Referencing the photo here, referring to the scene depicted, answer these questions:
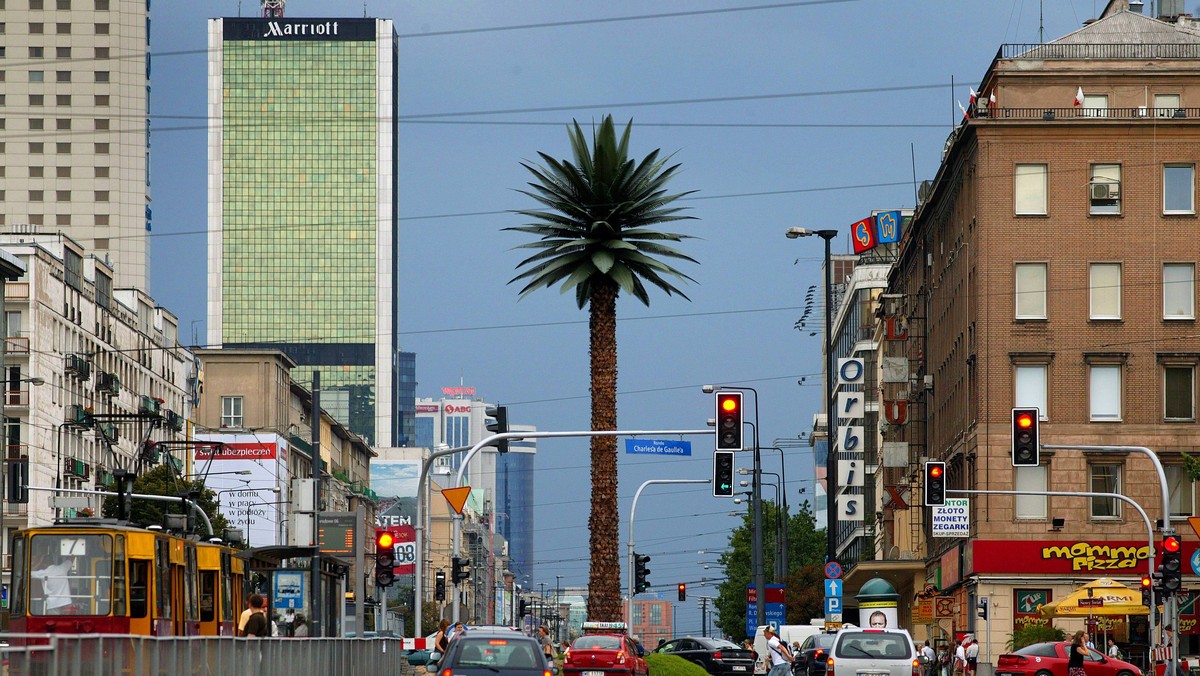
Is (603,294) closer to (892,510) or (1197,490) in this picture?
(1197,490)

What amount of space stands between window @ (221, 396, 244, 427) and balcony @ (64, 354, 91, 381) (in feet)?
150

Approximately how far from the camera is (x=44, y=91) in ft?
542

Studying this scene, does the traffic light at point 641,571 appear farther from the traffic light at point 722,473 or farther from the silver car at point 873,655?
the silver car at point 873,655

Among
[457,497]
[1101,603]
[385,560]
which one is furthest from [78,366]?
[385,560]

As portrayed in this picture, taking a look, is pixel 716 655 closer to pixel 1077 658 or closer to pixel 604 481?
pixel 604 481

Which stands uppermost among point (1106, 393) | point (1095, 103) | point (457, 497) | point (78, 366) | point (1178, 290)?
point (1095, 103)

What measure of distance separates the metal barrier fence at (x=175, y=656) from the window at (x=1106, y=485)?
3599 cm

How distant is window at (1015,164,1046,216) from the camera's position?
6519 cm

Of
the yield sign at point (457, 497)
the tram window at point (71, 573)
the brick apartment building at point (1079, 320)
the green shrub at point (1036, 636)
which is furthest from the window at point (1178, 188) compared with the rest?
the tram window at point (71, 573)

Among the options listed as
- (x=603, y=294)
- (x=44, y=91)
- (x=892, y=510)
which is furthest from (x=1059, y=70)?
(x=44, y=91)

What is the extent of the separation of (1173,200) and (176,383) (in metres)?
79.6

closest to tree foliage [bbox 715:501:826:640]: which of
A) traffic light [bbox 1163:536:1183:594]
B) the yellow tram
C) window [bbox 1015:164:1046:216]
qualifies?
window [bbox 1015:164:1046:216]

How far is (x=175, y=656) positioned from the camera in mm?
22094

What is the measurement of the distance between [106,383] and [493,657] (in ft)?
266
